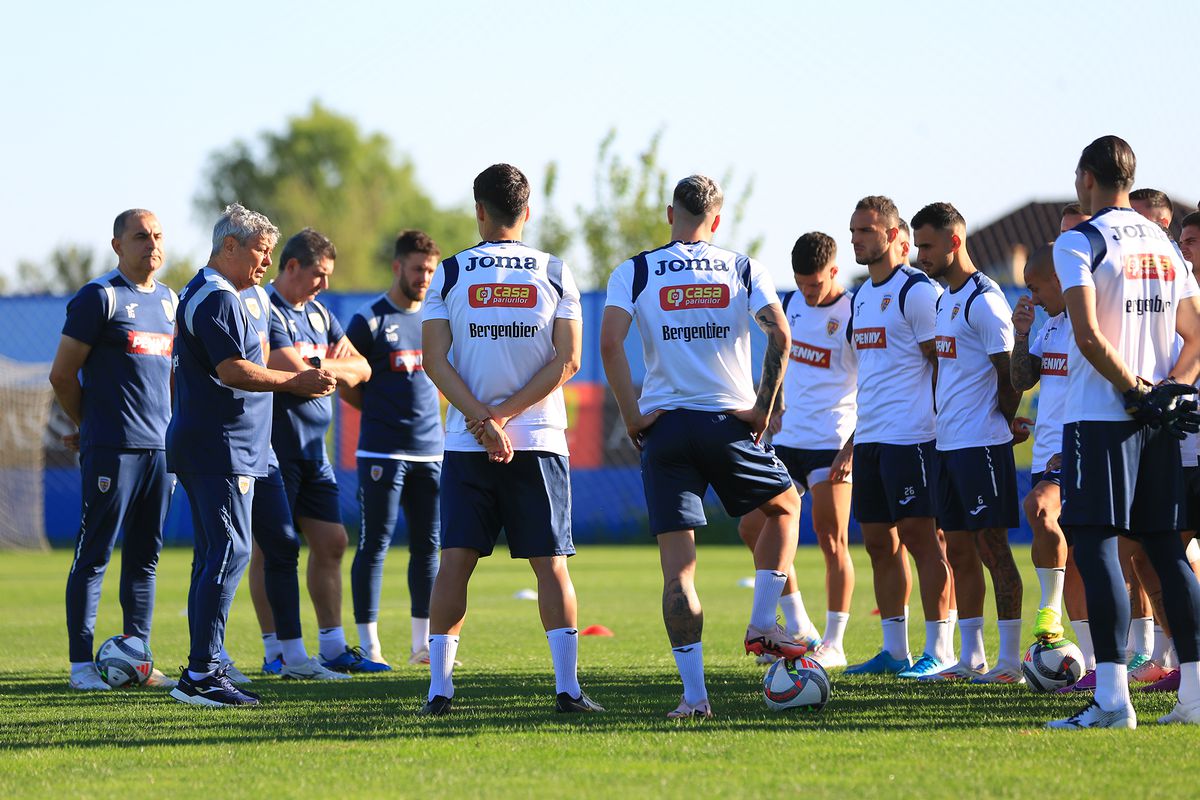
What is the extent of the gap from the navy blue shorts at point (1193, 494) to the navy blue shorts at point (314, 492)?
4.98 metres

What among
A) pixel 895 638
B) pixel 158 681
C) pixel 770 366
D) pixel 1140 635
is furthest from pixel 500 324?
pixel 1140 635

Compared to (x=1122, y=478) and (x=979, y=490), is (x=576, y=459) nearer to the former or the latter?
(x=979, y=490)

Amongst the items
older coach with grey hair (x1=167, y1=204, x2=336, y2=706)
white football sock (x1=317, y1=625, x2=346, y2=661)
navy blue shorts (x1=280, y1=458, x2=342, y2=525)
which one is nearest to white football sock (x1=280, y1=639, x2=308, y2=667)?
white football sock (x1=317, y1=625, x2=346, y2=661)

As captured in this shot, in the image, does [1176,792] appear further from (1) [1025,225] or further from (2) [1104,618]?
(1) [1025,225]

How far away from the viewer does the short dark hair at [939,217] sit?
8164 mm

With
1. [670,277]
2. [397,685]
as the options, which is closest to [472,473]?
[670,277]

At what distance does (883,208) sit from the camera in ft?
27.8

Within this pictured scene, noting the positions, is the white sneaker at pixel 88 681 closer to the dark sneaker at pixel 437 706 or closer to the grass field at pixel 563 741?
the grass field at pixel 563 741

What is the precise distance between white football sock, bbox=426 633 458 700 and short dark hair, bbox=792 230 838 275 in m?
3.92

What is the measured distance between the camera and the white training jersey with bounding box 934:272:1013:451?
789 centimetres

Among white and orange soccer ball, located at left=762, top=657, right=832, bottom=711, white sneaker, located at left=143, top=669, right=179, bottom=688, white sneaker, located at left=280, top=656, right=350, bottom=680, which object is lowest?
white sneaker, located at left=280, top=656, right=350, bottom=680

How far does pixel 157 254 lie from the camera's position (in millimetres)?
8398

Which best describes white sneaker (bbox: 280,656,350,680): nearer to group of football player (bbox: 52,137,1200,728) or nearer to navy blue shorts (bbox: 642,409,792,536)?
group of football player (bbox: 52,137,1200,728)

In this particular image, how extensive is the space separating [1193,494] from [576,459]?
16.0m
